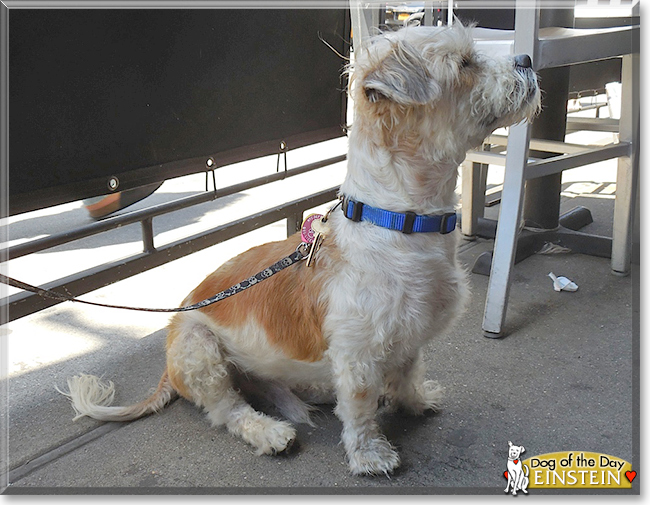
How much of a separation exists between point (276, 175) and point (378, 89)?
1.91 m

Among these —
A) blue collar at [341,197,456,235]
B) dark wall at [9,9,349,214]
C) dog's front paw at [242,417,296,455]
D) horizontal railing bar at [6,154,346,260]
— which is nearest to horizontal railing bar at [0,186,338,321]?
horizontal railing bar at [6,154,346,260]

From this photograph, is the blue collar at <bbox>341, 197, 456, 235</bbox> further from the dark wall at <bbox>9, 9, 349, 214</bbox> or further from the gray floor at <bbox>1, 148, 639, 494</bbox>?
the dark wall at <bbox>9, 9, 349, 214</bbox>

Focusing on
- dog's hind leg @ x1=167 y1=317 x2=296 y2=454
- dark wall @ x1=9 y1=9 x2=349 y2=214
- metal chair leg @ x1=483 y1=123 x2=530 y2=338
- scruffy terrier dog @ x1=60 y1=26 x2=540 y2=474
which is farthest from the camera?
metal chair leg @ x1=483 y1=123 x2=530 y2=338

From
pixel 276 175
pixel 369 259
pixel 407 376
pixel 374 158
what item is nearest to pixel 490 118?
pixel 374 158

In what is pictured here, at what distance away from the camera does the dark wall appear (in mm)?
2314

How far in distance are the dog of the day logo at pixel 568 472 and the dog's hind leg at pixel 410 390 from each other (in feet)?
1.21

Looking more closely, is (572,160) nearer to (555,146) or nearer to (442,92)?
(555,146)

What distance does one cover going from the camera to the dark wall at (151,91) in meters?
2.31

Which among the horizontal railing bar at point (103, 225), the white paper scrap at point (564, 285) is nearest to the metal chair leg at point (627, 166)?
the white paper scrap at point (564, 285)

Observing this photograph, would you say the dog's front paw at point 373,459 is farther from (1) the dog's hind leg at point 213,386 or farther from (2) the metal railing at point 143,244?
(2) the metal railing at point 143,244

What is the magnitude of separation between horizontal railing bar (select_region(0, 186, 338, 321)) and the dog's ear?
1429mm

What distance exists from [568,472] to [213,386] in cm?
124

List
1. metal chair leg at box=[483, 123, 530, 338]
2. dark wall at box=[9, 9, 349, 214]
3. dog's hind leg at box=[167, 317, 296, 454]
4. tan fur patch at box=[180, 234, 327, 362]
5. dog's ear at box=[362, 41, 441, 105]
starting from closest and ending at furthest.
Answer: dog's ear at box=[362, 41, 441, 105], tan fur patch at box=[180, 234, 327, 362], dog's hind leg at box=[167, 317, 296, 454], dark wall at box=[9, 9, 349, 214], metal chair leg at box=[483, 123, 530, 338]

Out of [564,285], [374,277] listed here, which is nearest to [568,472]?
[374,277]
